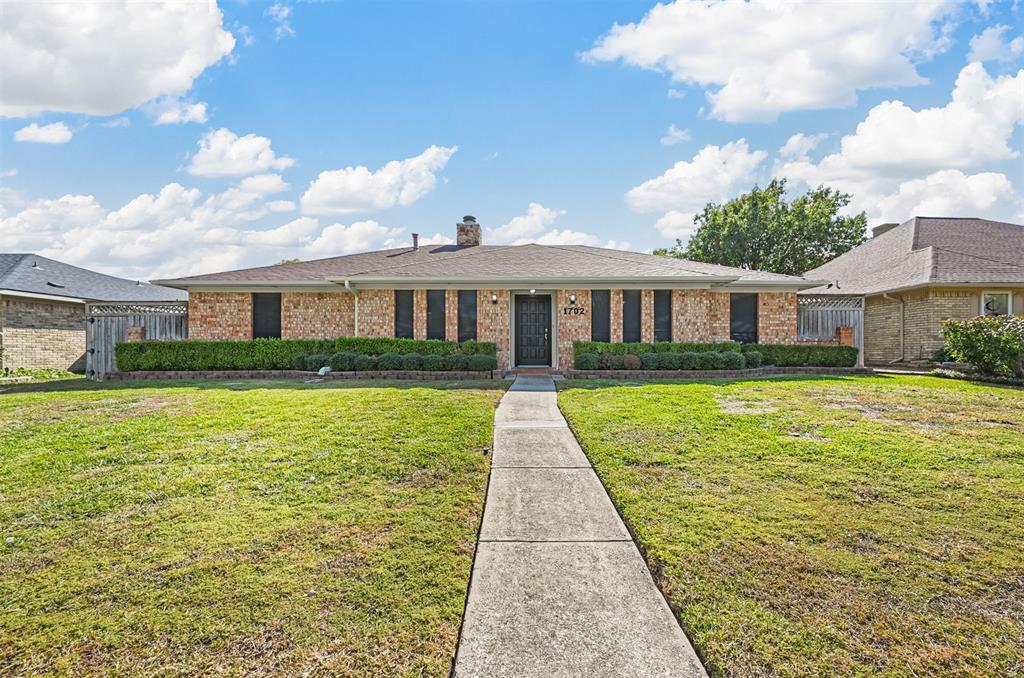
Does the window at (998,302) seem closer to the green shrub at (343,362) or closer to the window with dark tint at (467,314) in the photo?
the window with dark tint at (467,314)

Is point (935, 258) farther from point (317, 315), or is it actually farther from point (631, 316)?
point (317, 315)

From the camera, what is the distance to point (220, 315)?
14852 mm

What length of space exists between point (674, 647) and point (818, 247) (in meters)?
32.5

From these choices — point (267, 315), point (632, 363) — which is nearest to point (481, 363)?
point (632, 363)

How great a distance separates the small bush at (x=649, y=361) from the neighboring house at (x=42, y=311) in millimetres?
17229

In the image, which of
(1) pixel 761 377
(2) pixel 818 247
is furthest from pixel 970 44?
(2) pixel 818 247

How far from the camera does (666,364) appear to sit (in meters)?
12.5

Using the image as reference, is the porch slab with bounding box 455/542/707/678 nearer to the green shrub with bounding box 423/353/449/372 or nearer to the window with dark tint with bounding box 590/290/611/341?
the green shrub with bounding box 423/353/449/372

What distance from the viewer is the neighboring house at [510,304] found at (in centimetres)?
1417

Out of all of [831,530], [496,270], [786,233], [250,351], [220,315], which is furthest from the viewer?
[786,233]

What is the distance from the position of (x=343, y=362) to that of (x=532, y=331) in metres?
5.10

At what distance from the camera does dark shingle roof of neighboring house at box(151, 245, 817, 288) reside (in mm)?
13852

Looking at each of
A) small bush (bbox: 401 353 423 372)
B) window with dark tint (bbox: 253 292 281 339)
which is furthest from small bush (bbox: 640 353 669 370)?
window with dark tint (bbox: 253 292 281 339)

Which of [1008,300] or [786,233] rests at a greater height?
[786,233]
